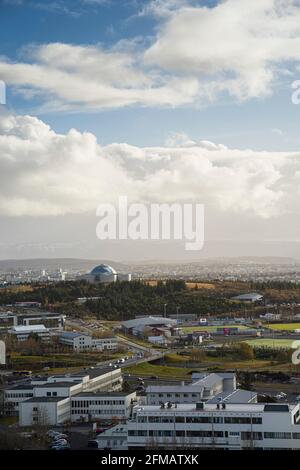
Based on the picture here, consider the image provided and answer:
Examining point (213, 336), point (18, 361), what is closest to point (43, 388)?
point (18, 361)

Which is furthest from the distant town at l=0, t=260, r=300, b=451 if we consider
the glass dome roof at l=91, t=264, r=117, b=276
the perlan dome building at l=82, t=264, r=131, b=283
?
the glass dome roof at l=91, t=264, r=117, b=276

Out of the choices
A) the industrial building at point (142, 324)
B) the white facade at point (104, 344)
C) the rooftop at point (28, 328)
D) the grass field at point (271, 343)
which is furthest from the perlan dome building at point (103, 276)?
the grass field at point (271, 343)

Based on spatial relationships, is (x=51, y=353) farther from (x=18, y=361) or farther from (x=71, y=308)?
(x=71, y=308)

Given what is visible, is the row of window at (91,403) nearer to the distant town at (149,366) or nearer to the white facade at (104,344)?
the distant town at (149,366)

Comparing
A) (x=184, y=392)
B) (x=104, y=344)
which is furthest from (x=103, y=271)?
(x=184, y=392)

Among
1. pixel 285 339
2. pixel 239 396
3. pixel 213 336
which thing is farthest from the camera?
pixel 213 336

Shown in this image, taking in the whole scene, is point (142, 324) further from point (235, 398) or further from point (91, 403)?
point (235, 398)

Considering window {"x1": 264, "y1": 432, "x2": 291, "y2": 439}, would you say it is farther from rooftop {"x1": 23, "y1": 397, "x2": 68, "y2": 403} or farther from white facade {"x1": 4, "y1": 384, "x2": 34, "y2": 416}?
white facade {"x1": 4, "y1": 384, "x2": 34, "y2": 416}
